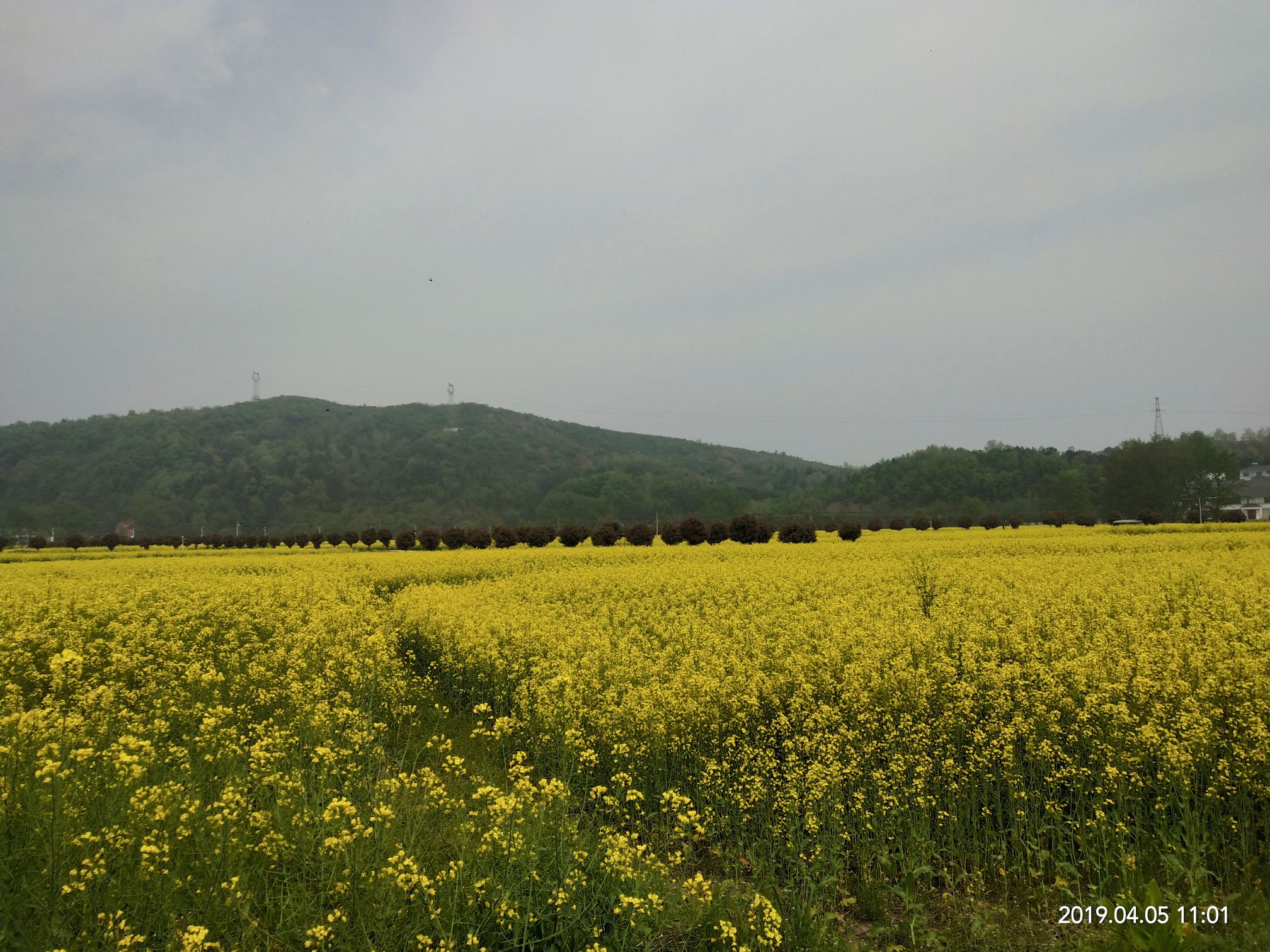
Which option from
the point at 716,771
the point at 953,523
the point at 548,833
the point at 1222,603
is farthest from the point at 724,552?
the point at 953,523

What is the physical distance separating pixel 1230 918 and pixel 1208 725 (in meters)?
1.86

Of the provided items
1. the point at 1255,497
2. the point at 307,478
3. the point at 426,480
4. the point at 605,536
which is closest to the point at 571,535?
the point at 605,536

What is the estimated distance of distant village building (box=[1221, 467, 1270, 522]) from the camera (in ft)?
181

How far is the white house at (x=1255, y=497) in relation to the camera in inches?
2179

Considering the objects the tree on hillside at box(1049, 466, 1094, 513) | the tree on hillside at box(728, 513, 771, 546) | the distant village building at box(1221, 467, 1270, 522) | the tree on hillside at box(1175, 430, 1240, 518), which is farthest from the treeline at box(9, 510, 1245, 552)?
the distant village building at box(1221, 467, 1270, 522)

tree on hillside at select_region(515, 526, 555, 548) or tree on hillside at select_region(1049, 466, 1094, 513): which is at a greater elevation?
tree on hillside at select_region(1049, 466, 1094, 513)

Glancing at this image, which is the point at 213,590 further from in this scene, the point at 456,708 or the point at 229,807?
the point at 229,807

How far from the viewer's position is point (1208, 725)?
514 cm

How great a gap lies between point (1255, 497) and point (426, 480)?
87.1m

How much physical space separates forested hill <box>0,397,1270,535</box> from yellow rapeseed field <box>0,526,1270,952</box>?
150ft

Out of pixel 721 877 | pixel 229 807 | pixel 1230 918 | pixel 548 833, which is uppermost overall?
pixel 229 807
